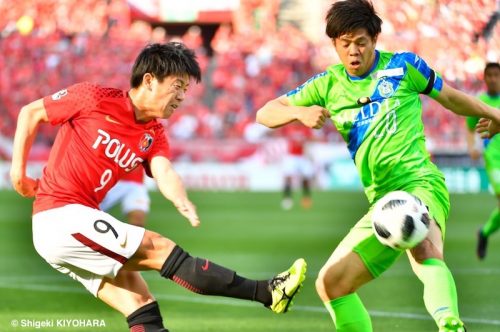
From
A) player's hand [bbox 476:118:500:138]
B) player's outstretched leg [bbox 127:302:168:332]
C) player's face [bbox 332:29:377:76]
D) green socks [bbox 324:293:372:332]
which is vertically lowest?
player's outstretched leg [bbox 127:302:168:332]

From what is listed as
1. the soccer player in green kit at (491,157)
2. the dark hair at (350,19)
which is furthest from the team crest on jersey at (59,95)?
the soccer player in green kit at (491,157)

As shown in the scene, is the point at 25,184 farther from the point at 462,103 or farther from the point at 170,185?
the point at 462,103

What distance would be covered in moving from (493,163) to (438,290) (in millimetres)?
7896

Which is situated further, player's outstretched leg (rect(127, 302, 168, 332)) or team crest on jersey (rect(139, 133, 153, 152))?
team crest on jersey (rect(139, 133, 153, 152))

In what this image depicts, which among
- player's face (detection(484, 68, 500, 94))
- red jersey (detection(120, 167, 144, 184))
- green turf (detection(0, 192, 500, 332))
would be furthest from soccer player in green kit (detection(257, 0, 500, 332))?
player's face (detection(484, 68, 500, 94))

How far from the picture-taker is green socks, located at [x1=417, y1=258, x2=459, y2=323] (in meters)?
5.40

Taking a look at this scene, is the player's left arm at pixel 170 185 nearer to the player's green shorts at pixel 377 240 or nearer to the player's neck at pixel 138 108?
the player's neck at pixel 138 108

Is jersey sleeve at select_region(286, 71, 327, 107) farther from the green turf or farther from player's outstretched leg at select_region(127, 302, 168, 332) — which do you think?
the green turf

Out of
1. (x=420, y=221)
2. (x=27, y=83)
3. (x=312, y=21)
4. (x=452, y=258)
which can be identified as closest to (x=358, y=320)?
(x=420, y=221)

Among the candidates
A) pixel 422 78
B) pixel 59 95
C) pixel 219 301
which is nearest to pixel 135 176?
pixel 219 301

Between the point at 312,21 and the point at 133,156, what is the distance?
3692 centimetres

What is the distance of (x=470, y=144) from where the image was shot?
45.0 feet

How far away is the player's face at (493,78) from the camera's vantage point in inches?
489

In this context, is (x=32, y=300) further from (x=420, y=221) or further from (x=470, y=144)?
(x=470, y=144)
